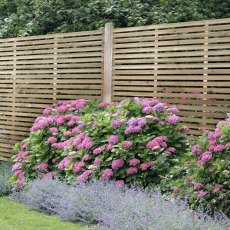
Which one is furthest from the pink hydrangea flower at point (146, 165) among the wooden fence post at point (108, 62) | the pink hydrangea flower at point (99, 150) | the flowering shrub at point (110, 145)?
the wooden fence post at point (108, 62)

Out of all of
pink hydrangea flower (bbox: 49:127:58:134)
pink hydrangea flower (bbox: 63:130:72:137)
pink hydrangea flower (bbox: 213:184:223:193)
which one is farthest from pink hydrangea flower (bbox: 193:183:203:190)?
pink hydrangea flower (bbox: 49:127:58:134)

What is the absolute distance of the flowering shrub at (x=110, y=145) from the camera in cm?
631

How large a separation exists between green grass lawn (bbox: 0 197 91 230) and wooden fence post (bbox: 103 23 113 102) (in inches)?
85.6

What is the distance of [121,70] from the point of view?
26.0 feet

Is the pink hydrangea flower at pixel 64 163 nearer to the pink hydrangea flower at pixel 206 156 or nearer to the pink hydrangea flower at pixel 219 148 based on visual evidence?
the pink hydrangea flower at pixel 206 156

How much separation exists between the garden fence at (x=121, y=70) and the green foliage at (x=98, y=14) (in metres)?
1.00

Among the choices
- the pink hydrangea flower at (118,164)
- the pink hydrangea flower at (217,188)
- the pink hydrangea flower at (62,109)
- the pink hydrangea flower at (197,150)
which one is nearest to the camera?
the pink hydrangea flower at (217,188)

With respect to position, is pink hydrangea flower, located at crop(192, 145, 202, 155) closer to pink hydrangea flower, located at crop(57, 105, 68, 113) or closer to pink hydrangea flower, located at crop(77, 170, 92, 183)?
pink hydrangea flower, located at crop(77, 170, 92, 183)

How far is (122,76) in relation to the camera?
25.9ft

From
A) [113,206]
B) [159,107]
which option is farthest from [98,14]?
[113,206]

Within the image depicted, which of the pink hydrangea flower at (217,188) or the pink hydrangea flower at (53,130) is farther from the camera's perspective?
the pink hydrangea flower at (53,130)

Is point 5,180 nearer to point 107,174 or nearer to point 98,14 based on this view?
point 107,174

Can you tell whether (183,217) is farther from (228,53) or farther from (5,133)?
(5,133)

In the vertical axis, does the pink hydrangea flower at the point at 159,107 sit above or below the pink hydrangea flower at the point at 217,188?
above
